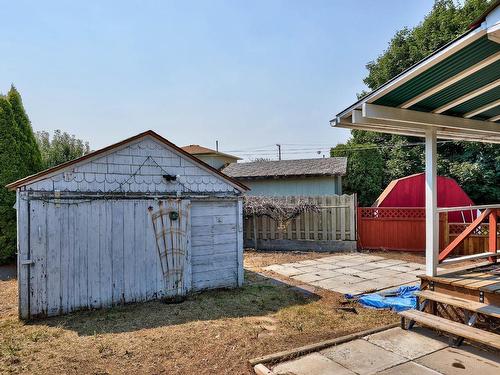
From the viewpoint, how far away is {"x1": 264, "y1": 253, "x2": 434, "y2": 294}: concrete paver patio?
7.28 m

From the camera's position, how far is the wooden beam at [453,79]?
10.8 feet

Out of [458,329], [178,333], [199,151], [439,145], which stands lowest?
[178,333]

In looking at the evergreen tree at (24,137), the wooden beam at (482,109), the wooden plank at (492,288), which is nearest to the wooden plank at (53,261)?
the evergreen tree at (24,137)

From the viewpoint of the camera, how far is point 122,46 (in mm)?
8734

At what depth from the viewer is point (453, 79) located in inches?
143

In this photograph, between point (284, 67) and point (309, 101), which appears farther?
point (309, 101)

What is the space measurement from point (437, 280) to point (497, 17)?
321 cm

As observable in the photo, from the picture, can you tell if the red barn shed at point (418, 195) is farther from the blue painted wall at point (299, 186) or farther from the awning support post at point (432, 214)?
the awning support post at point (432, 214)

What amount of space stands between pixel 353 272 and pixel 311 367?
18.0 ft

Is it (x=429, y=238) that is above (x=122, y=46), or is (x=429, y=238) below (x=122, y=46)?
below

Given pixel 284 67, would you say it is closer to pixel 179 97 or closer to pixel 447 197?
pixel 179 97

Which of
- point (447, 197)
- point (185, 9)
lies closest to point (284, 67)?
point (185, 9)

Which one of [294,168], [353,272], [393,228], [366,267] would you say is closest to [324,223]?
[393,228]

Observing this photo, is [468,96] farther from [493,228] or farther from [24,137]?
[24,137]
